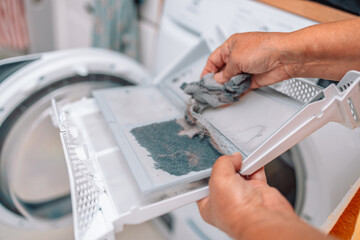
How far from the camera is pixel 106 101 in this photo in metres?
0.72

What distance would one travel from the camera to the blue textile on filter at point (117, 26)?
119 centimetres

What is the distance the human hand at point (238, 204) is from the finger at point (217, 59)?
0.32 meters

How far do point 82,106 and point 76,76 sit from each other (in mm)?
154

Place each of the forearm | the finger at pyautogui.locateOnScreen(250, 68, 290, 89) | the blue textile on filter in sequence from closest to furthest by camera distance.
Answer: the forearm, the finger at pyautogui.locateOnScreen(250, 68, 290, 89), the blue textile on filter

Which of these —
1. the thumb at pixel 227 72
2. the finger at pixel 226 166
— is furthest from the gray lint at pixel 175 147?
the thumb at pixel 227 72

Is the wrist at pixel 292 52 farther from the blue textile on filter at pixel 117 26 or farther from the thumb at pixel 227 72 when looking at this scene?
the blue textile on filter at pixel 117 26

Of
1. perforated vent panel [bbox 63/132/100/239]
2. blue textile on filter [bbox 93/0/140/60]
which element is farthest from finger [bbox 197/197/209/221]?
blue textile on filter [bbox 93/0/140/60]

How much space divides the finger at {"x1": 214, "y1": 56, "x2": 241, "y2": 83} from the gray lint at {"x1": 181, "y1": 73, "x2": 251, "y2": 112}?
0.07ft

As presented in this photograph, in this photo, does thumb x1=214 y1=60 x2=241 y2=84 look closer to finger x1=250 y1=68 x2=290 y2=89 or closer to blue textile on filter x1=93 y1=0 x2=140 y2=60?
finger x1=250 y1=68 x2=290 y2=89

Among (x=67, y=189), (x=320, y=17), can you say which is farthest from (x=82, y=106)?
(x=320, y=17)

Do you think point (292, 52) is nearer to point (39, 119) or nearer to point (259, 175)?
point (259, 175)

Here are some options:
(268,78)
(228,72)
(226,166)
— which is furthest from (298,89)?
(226,166)

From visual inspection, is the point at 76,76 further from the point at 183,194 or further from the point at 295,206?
the point at 295,206

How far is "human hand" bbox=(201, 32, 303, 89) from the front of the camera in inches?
23.0
